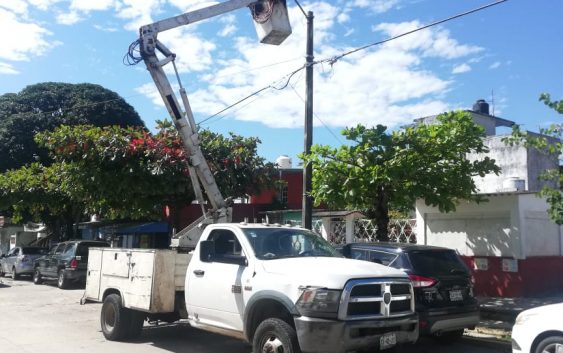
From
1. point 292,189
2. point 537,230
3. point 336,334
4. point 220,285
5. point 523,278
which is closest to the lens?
point 336,334

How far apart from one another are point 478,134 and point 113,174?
413 inches

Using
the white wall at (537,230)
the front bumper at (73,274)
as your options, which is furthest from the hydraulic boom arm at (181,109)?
the front bumper at (73,274)

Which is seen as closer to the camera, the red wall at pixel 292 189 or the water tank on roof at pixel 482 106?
the water tank on roof at pixel 482 106

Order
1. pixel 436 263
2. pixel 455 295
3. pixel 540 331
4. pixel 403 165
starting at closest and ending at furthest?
pixel 540 331 → pixel 455 295 → pixel 436 263 → pixel 403 165

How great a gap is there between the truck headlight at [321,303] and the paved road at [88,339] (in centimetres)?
266

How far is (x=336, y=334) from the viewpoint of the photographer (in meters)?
6.06

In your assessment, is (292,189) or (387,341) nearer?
(387,341)

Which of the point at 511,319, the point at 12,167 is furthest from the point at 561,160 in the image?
the point at 12,167

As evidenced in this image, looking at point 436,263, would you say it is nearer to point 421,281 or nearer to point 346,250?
point 421,281

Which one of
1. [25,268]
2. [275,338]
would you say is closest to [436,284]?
[275,338]

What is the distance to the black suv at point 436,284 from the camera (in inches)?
318

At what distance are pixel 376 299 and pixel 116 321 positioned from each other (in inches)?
198

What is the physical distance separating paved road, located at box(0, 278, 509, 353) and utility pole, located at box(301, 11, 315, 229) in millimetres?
4037

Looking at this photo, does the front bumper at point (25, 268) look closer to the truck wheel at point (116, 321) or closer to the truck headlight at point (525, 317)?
the truck wheel at point (116, 321)
